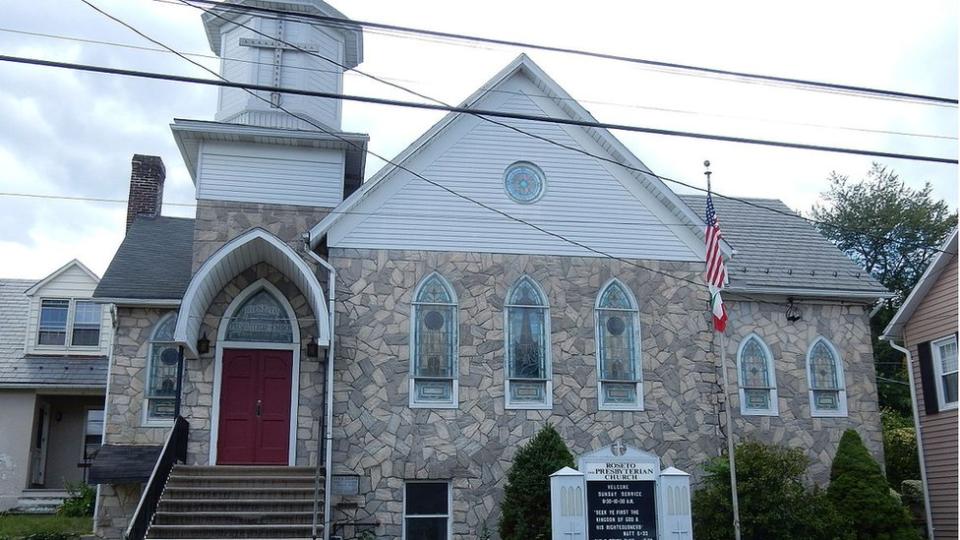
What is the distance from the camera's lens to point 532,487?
14.7m

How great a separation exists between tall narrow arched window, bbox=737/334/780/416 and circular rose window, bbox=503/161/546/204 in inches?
186

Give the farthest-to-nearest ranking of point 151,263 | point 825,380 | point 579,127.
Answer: point 825,380 < point 151,263 < point 579,127

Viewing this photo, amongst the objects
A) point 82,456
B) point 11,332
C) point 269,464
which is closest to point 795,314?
point 269,464

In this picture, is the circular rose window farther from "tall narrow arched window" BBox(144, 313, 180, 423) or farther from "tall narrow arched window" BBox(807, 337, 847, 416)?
"tall narrow arched window" BBox(144, 313, 180, 423)

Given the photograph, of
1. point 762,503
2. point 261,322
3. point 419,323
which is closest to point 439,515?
point 419,323

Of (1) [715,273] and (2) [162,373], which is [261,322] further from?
(1) [715,273]

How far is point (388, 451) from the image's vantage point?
612 inches

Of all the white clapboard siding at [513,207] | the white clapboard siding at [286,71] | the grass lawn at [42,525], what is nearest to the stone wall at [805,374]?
the white clapboard siding at [513,207]

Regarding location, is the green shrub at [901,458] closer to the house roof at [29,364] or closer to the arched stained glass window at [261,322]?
the arched stained glass window at [261,322]

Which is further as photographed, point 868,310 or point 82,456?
point 82,456

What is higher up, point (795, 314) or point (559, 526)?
point (795, 314)

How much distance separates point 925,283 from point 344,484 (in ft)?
37.1

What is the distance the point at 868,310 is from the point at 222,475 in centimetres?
1236

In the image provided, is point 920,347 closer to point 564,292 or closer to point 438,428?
point 564,292
